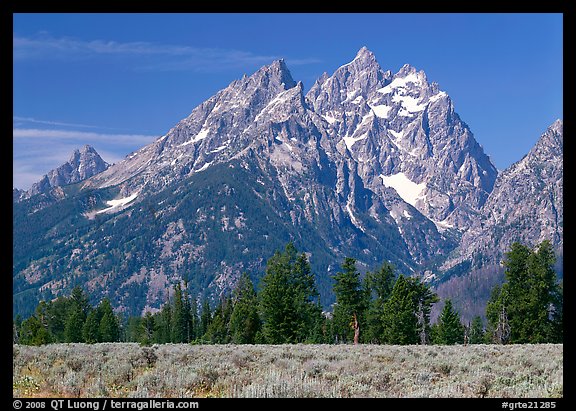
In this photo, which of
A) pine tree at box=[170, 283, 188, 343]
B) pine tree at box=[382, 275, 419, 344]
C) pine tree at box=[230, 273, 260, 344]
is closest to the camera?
pine tree at box=[382, 275, 419, 344]

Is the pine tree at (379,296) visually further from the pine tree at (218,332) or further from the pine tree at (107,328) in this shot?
the pine tree at (107,328)

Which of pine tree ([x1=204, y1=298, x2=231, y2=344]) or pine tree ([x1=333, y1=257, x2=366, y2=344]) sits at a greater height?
pine tree ([x1=333, y1=257, x2=366, y2=344])

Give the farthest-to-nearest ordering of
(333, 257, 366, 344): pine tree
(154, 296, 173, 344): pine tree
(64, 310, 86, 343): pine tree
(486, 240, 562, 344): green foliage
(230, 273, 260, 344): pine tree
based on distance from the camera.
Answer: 1. (154, 296, 173, 344): pine tree
2. (64, 310, 86, 343): pine tree
3. (230, 273, 260, 344): pine tree
4. (333, 257, 366, 344): pine tree
5. (486, 240, 562, 344): green foliage

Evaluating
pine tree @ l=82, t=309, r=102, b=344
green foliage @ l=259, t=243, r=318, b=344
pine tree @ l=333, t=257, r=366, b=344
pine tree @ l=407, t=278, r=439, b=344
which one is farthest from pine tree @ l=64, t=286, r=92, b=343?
pine tree @ l=407, t=278, r=439, b=344

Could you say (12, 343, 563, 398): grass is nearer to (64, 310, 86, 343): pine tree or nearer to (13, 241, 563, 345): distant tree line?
(13, 241, 563, 345): distant tree line

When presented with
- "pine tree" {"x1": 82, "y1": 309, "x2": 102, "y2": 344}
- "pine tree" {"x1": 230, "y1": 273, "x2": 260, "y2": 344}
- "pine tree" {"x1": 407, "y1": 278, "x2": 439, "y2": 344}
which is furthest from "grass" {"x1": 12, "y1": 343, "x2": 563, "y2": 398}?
"pine tree" {"x1": 82, "y1": 309, "x2": 102, "y2": 344}

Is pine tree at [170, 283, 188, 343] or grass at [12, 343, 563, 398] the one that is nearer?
grass at [12, 343, 563, 398]

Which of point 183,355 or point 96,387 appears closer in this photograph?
point 96,387

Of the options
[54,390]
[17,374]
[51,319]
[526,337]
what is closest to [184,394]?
[54,390]

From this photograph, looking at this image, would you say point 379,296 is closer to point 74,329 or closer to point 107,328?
point 107,328

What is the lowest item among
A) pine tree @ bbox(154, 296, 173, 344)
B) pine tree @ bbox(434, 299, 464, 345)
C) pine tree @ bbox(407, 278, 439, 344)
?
pine tree @ bbox(154, 296, 173, 344)

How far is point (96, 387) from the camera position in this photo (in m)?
14.0
